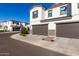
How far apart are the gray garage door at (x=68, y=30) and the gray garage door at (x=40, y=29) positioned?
359cm

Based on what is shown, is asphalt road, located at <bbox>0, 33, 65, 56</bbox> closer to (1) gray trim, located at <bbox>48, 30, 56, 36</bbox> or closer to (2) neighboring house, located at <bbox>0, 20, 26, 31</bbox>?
(1) gray trim, located at <bbox>48, 30, 56, 36</bbox>

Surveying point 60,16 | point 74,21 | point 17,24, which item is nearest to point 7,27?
point 17,24

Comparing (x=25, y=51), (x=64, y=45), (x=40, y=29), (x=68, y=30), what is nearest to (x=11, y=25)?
(x=40, y=29)

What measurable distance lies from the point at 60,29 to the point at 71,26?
2.83 m

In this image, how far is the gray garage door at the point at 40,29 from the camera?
28.3 m

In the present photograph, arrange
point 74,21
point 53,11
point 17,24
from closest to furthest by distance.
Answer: point 74,21 < point 53,11 < point 17,24

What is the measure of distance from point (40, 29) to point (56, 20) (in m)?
4.58

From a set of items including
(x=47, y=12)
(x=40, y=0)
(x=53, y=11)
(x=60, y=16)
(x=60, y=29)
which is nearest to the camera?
(x=40, y=0)

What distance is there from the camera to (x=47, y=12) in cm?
3044

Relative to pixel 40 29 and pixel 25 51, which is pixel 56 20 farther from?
pixel 25 51

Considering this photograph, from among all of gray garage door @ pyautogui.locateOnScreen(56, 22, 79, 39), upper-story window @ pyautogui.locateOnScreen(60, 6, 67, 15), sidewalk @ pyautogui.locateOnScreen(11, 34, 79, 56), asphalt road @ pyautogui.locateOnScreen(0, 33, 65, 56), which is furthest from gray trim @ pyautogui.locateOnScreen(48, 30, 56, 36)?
asphalt road @ pyautogui.locateOnScreen(0, 33, 65, 56)

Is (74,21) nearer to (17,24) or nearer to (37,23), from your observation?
(37,23)

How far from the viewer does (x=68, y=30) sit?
889 inches

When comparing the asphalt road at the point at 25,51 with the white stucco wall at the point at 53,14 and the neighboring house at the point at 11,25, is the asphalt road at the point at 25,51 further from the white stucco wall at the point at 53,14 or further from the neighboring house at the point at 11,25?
the neighboring house at the point at 11,25
